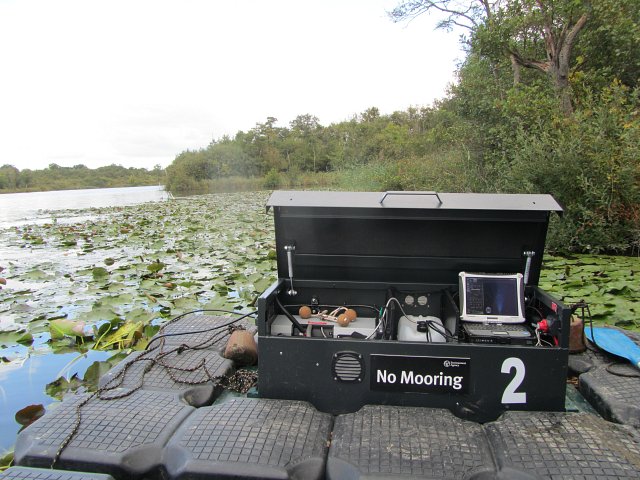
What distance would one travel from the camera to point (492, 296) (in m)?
2.15

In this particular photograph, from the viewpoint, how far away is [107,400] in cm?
200

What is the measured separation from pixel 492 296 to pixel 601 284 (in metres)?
2.84

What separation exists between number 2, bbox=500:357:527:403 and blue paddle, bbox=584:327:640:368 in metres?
0.91

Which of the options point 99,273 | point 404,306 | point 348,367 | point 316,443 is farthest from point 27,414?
point 99,273

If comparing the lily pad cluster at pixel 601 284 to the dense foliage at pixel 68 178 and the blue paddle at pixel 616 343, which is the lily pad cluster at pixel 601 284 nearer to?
the blue paddle at pixel 616 343

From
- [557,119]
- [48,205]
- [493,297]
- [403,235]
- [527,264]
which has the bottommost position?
[48,205]

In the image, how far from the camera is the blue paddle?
2.29 metres

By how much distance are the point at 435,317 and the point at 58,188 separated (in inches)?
1672

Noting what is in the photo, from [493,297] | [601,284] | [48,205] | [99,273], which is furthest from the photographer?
[48,205]

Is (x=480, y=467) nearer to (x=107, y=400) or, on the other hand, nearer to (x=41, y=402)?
(x=107, y=400)

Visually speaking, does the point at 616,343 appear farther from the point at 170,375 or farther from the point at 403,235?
the point at 170,375

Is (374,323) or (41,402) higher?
(374,323)

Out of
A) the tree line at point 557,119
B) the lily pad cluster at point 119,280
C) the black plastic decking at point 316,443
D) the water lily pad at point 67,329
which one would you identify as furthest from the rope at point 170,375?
the tree line at point 557,119

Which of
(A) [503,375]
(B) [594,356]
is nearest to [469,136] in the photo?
(B) [594,356]
